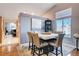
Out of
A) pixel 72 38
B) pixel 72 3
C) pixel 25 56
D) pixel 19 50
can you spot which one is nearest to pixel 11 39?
pixel 19 50

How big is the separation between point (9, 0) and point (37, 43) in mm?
1115

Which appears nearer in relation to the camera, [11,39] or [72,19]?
[72,19]

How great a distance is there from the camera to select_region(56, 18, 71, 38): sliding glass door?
2240 mm

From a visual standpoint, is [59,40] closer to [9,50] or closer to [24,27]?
[24,27]

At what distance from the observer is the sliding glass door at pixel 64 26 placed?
224cm

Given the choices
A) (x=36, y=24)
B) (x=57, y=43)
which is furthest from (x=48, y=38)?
(x=36, y=24)

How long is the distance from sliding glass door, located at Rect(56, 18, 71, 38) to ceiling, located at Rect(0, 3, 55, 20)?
15.8 inches

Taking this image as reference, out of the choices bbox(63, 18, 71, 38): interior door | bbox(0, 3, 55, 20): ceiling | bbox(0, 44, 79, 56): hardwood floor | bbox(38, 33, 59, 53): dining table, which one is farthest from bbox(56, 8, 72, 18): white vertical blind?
bbox(0, 44, 79, 56): hardwood floor

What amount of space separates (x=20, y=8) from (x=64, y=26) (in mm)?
992

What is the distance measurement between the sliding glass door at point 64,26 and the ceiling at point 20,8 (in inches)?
15.8

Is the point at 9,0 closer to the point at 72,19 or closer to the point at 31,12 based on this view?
the point at 31,12

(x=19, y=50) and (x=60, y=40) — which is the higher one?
(x=60, y=40)

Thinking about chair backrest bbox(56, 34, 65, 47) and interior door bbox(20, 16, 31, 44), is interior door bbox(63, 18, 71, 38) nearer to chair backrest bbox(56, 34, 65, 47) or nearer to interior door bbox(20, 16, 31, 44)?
chair backrest bbox(56, 34, 65, 47)

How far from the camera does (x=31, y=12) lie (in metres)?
2.28
